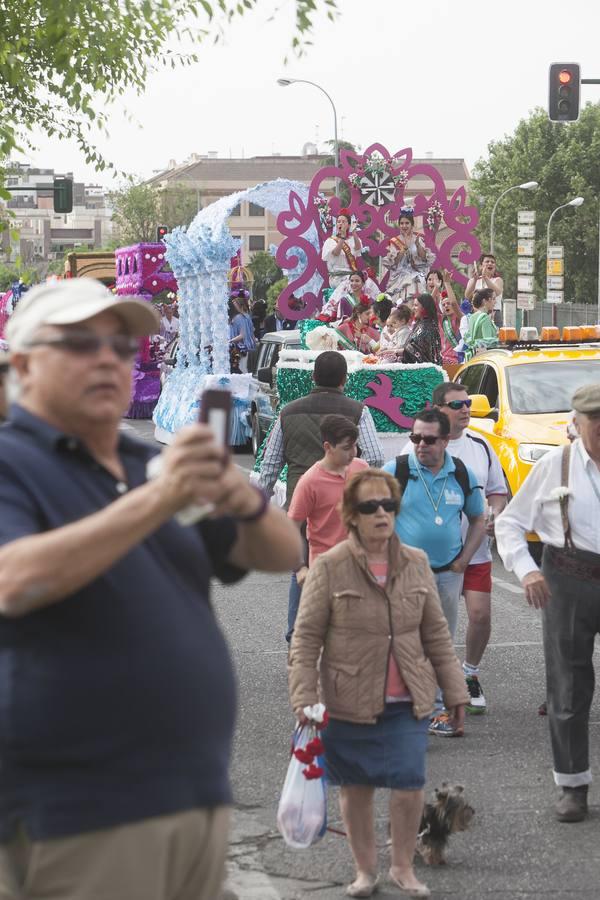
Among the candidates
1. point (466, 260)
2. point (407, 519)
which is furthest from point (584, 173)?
point (407, 519)

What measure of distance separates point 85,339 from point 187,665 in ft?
1.93

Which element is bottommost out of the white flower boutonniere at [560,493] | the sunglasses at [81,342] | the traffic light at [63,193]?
the white flower boutonniere at [560,493]

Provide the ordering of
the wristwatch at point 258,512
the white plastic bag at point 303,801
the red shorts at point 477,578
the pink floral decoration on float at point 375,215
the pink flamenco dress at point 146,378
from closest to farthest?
1. the wristwatch at point 258,512
2. the white plastic bag at point 303,801
3. the red shorts at point 477,578
4. the pink floral decoration on float at point 375,215
5. the pink flamenco dress at point 146,378

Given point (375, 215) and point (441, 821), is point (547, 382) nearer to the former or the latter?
point (375, 215)

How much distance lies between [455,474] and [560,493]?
1245mm

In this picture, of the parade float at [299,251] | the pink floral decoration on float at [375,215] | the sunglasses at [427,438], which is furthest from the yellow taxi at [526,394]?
the pink floral decoration on float at [375,215]

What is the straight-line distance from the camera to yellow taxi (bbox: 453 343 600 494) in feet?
39.5

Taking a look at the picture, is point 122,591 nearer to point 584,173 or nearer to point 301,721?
point 301,721

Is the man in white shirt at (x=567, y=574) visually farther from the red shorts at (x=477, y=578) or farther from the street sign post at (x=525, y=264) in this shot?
the street sign post at (x=525, y=264)

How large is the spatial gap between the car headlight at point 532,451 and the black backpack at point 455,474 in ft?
15.1

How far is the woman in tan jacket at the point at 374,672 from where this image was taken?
5.14 m

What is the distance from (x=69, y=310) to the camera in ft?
8.79

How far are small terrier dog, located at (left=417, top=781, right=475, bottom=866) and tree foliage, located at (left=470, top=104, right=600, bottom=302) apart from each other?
7001 cm

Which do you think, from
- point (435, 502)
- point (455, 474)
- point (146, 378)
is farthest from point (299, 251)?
point (435, 502)
